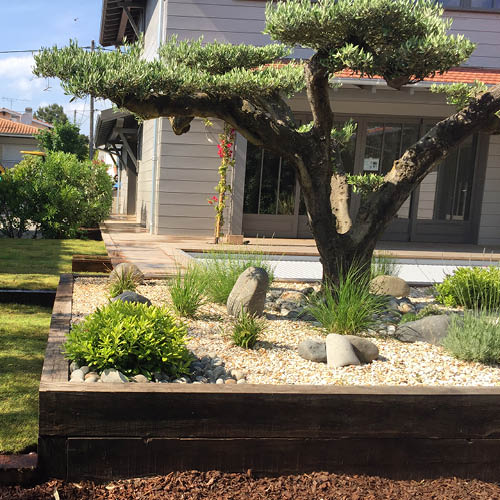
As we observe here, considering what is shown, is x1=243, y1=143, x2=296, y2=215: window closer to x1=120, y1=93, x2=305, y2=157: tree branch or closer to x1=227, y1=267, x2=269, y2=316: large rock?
x1=120, y1=93, x2=305, y2=157: tree branch

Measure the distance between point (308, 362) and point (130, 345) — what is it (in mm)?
1172

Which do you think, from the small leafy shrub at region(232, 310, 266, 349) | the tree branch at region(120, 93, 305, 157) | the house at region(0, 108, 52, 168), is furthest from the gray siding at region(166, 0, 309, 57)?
the house at region(0, 108, 52, 168)

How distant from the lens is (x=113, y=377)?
3025 millimetres

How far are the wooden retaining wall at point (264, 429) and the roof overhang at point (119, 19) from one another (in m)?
11.4

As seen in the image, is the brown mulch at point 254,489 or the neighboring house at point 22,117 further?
the neighboring house at point 22,117

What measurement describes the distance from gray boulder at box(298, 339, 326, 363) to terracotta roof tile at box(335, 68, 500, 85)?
6909 mm

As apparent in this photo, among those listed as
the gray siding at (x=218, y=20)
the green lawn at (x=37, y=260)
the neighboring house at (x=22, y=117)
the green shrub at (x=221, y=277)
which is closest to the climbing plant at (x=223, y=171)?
the gray siding at (x=218, y=20)

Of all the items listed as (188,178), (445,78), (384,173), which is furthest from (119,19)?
(445,78)

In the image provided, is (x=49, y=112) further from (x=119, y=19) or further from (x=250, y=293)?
(x=250, y=293)

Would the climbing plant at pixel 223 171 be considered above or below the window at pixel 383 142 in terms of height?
below

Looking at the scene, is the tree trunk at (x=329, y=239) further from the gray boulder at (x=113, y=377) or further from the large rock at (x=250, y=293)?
the gray boulder at (x=113, y=377)

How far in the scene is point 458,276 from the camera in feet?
18.2

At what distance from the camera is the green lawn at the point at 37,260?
709 cm

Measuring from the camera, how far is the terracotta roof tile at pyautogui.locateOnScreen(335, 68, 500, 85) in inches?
392
